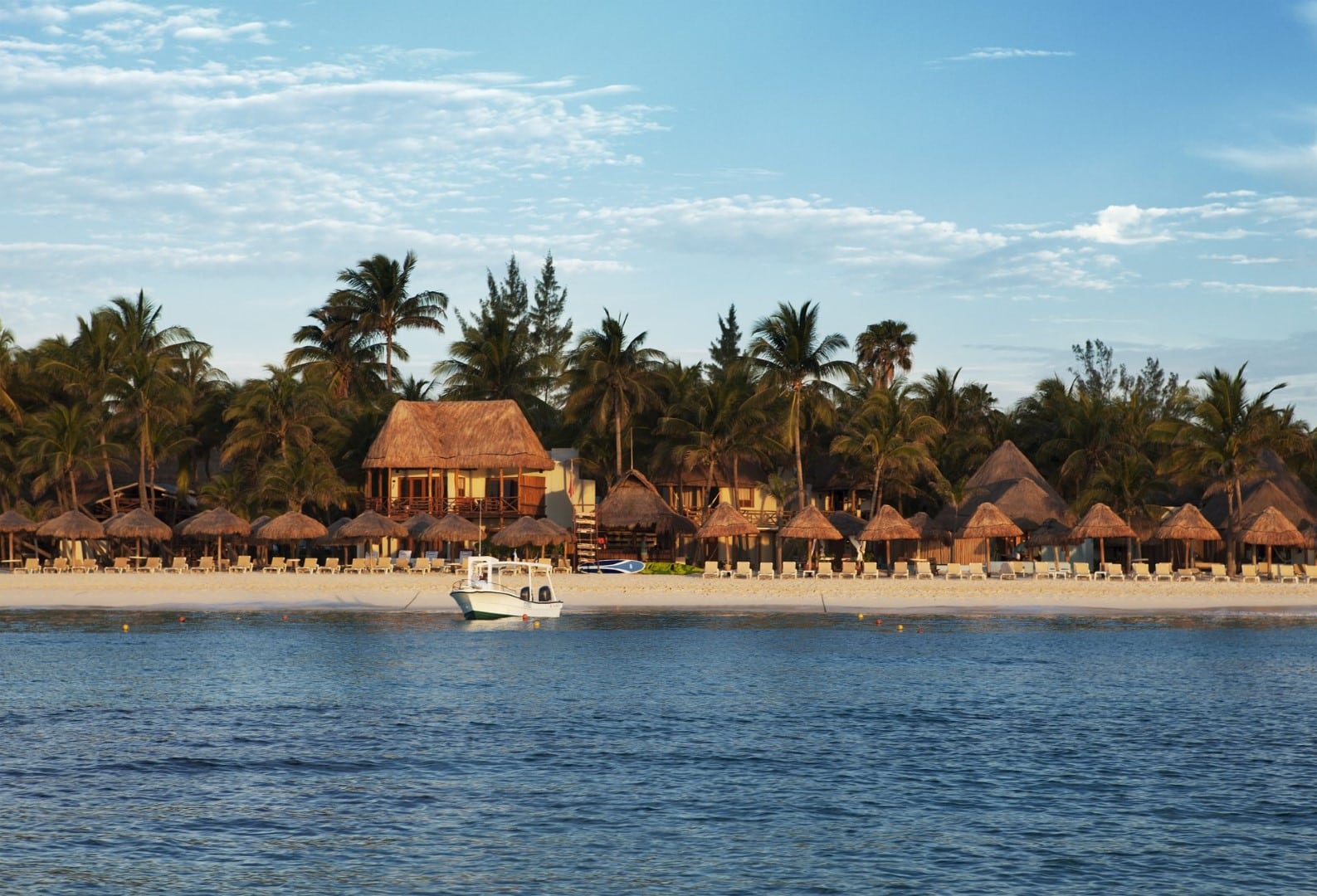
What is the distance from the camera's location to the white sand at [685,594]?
4209 cm

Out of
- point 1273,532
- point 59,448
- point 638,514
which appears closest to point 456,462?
point 638,514

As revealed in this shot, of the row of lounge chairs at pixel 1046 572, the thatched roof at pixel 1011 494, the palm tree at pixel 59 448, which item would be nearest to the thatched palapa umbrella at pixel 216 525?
the palm tree at pixel 59 448

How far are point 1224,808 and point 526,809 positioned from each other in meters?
7.94

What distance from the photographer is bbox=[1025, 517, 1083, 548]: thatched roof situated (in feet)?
153

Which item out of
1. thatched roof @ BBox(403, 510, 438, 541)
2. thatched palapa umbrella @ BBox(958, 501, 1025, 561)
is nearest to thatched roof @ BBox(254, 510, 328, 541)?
thatched roof @ BBox(403, 510, 438, 541)

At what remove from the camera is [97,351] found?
57.2 meters

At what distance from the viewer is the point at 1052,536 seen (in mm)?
47156

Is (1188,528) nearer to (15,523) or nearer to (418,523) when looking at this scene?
(418,523)

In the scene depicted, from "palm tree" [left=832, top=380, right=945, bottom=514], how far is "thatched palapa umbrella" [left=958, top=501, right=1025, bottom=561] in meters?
4.31

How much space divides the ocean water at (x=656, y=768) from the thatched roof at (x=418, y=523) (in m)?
16.1

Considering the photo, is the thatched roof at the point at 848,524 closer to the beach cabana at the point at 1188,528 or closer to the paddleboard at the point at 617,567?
the paddleboard at the point at 617,567

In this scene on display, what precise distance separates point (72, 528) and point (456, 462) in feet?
45.9

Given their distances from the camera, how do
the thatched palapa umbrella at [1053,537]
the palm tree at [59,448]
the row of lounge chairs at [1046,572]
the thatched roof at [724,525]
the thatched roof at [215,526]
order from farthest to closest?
the palm tree at [59,448]
the thatched roof at [215,526]
the thatched roof at [724,525]
the thatched palapa umbrella at [1053,537]
the row of lounge chairs at [1046,572]

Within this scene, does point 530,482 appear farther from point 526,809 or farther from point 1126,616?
point 526,809
